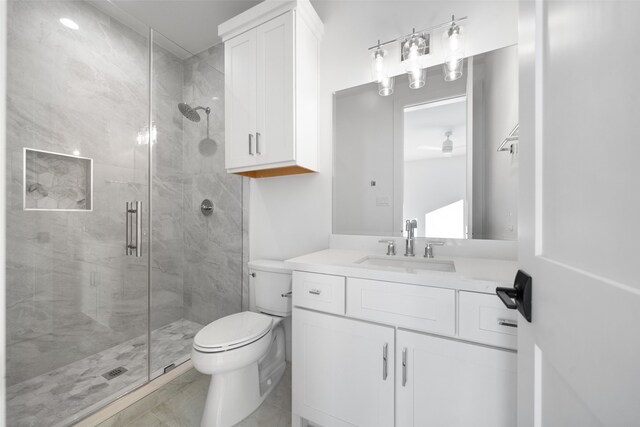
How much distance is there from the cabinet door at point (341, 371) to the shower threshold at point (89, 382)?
1137mm

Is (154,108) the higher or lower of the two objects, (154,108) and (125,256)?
the higher

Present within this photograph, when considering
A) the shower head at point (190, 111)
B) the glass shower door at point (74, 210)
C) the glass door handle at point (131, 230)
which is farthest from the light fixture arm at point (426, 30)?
the glass door handle at point (131, 230)

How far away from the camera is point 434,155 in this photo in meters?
1.45

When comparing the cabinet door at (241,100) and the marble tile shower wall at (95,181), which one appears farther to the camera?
the cabinet door at (241,100)

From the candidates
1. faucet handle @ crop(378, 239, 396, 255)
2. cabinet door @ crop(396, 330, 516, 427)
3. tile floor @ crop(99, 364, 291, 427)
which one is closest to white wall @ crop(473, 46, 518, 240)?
faucet handle @ crop(378, 239, 396, 255)

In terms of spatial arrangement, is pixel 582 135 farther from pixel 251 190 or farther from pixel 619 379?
A: pixel 251 190

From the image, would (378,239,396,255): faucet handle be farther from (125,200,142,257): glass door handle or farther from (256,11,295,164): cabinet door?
(125,200,142,257): glass door handle

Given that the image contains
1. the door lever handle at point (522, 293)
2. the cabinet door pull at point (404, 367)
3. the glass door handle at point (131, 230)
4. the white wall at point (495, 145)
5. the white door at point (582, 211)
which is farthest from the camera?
the glass door handle at point (131, 230)

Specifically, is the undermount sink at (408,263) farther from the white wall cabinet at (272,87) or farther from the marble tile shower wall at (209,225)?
the marble tile shower wall at (209,225)

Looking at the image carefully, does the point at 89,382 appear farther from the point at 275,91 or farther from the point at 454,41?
the point at 454,41

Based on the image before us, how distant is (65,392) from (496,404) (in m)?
2.23

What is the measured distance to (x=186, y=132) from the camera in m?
2.02

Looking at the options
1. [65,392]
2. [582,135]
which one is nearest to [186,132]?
[65,392]

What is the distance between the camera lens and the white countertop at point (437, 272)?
894 mm
